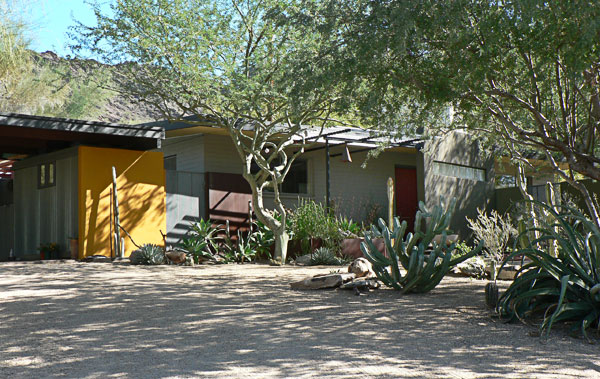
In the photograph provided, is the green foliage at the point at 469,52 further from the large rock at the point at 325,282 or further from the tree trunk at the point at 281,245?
the tree trunk at the point at 281,245

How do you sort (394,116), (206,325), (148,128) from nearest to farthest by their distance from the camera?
(206,325) < (394,116) < (148,128)

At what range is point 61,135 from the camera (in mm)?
14031

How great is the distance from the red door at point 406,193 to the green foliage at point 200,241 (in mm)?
6986

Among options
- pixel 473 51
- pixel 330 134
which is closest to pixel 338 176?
pixel 330 134

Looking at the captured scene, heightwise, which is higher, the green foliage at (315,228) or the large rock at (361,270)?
the green foliage at (315,228)

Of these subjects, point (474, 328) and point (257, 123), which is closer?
point (474, 328)

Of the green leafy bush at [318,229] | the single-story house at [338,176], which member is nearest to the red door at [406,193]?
the single-story house at [338,176]

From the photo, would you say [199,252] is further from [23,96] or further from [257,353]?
[23,96]

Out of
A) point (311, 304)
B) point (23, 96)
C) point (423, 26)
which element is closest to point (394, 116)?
point (423, 26)

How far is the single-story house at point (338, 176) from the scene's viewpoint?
55.5 ft

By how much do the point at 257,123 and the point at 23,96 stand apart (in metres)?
15.6

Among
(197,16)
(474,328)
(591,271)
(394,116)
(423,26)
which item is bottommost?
(474,328)

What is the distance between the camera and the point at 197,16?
44.8ft

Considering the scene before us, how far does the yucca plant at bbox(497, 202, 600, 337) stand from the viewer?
6738mm
